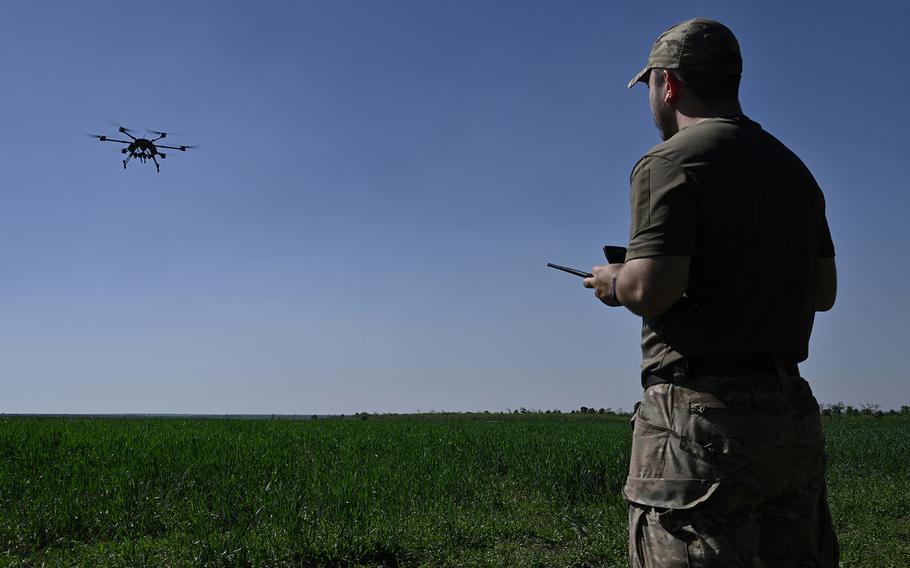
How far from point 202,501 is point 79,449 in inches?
194

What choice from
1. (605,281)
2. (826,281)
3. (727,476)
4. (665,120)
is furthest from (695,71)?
(727,476)

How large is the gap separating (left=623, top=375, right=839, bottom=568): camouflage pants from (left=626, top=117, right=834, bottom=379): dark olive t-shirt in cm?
14

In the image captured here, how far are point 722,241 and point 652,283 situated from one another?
0.27m

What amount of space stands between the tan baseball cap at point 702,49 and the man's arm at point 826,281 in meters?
0.81

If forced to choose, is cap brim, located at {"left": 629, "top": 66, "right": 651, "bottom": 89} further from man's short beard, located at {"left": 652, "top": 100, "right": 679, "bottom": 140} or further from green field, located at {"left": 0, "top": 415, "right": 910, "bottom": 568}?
green field, located at {"left": 0, "top": 415, "right": 910, "bottom": 568}

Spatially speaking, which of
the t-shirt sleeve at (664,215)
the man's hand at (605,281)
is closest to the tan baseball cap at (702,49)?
the t-shirt sleeve at (664,215)

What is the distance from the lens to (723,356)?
90.5 inches

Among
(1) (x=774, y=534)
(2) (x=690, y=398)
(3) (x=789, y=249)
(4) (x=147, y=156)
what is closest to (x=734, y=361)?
(2) (x=690, y=398)

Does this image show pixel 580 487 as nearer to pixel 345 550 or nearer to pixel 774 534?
pixel 345 550

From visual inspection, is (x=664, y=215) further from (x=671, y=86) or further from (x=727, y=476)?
(x=727, y=476)

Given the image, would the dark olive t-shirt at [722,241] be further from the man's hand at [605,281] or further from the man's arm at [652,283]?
the man's hand at [605,281]

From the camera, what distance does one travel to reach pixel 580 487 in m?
9.42

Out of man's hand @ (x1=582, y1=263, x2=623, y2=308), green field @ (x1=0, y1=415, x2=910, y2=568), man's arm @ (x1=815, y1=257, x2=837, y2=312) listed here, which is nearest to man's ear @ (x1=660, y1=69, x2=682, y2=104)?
man's hand @ (x1=582, y1=263, x2=623, y2=308)

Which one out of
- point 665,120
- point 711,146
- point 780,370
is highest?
point 665,120
